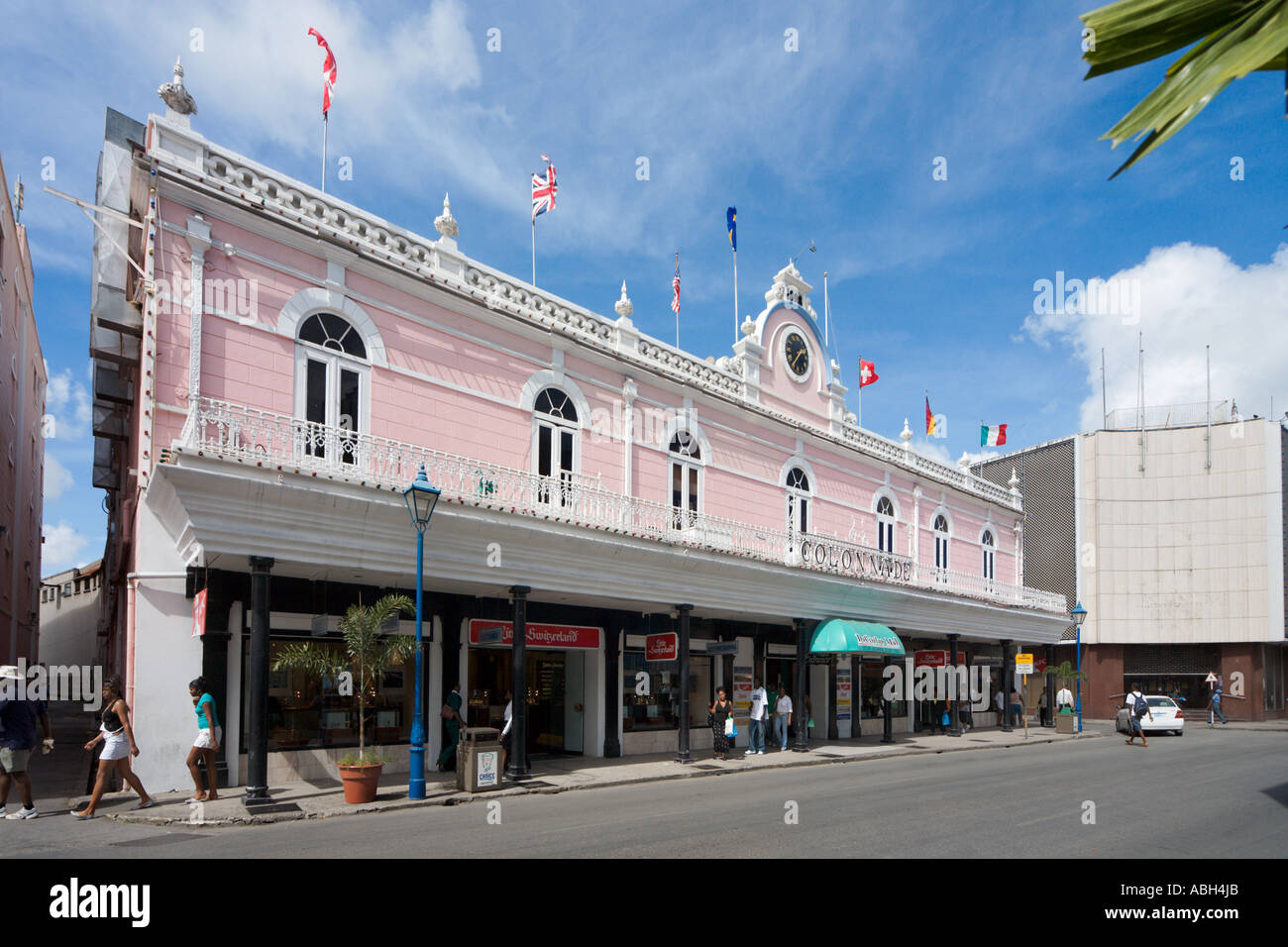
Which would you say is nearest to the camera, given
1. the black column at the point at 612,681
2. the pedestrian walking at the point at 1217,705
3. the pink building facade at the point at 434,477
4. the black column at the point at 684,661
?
the pink building facade at the point at 434,477

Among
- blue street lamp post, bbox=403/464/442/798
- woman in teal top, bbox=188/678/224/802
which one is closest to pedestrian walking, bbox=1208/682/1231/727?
blue street lamp post, bbox=403/464/442/798

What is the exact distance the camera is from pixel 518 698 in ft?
49.6

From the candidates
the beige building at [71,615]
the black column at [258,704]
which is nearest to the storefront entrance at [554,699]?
the black column at [258,704]

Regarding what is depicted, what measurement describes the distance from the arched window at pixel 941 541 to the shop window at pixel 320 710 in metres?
20.1

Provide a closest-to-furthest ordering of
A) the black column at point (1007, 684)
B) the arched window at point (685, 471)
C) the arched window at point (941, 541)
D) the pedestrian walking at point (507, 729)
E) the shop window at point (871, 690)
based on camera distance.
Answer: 1. the pedestrian walking at point (507, 729)
2. the arched window at point (685, 471)
3. the shop window at point (871, 690)
4. the black column at point (1007, 684)
5. the arched window at point (941, 541)

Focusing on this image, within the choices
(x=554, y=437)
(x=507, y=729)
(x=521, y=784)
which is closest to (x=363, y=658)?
(x=521, y=784)

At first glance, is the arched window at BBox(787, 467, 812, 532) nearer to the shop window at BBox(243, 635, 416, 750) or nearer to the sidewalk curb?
the sidewalk curb

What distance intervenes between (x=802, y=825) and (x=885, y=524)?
1830 cm

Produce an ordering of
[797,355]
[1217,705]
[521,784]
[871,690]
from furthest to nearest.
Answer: [1217,705], [871,690], [797,355], [521,784]

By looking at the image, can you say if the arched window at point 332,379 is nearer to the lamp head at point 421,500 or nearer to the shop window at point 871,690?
the lamp head at point 421,500

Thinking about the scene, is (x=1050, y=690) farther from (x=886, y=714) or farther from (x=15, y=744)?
(x=15, y=744)

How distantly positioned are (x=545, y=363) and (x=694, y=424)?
15.3 feet

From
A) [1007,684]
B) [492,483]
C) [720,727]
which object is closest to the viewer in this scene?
[492,483]

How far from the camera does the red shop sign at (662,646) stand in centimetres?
1917
